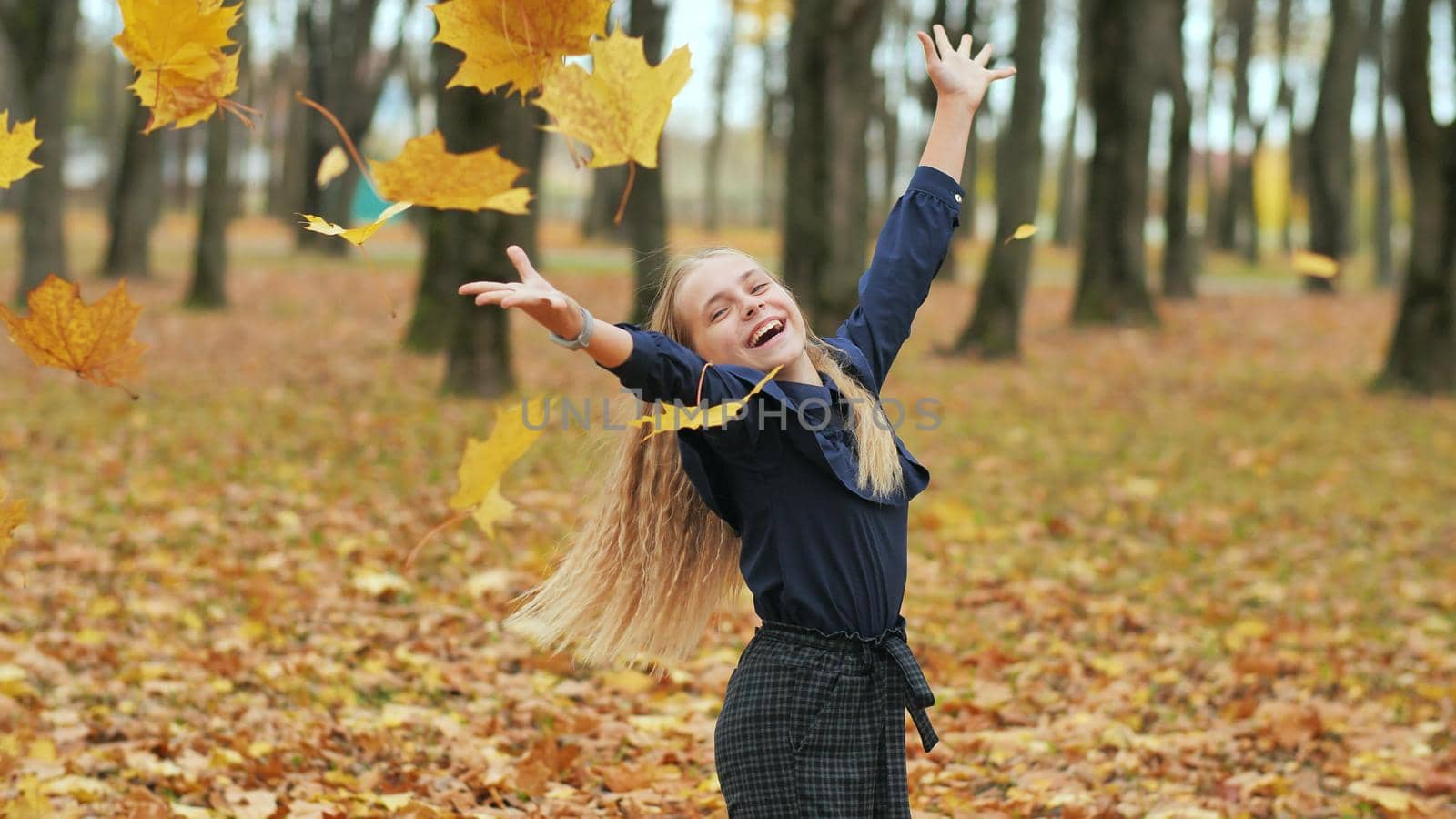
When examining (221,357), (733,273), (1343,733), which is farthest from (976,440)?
(733,273)

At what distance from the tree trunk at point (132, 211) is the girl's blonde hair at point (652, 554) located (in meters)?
17.3

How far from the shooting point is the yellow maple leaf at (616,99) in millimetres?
2781

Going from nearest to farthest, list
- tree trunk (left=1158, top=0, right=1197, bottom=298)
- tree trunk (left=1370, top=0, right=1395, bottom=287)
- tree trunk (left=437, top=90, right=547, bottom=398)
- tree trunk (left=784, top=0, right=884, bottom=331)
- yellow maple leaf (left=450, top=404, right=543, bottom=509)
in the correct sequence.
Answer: yellow maple leaf (left=450, top=404, right=543, bottom=509) → tree trunk (left=437, top=90, right=547, bottom=398) → tree trunk (left=784, top=0, right=884, bottom=331) → tree trunk (left=1158, top=0, right=1197, bottom=298) → tree trunk (left=1370, top=0, right=1395, bottom=287)

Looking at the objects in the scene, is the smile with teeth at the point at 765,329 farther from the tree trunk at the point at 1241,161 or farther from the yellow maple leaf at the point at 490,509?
the tree trunk at the point at 1241,161

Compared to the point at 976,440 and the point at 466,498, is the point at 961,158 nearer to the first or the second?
the point at 466,498

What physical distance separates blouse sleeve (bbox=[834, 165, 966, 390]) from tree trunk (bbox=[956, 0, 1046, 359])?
11.0 m

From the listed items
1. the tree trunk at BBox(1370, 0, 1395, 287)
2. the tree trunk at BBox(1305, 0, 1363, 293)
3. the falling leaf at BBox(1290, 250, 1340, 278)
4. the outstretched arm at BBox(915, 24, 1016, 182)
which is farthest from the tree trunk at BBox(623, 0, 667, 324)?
the tree trunk at BBox(1370, 0, 1395, 287)

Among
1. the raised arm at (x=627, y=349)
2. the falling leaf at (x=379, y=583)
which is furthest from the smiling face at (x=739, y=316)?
the falling leaf at (x=379, y=583)

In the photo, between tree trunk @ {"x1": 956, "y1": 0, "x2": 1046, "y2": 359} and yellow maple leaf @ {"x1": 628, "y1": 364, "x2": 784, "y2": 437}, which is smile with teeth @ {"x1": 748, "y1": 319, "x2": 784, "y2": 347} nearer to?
yellow maple leaf @ {"x1": 628, "y1": 364, "x2": 784, "y2": 437}

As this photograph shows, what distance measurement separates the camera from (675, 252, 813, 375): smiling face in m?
2.64

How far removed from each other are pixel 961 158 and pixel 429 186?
115 cm

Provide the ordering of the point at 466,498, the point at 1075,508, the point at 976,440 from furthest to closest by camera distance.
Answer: the point at 976,440
the point at 1075,508
the point at 466,498

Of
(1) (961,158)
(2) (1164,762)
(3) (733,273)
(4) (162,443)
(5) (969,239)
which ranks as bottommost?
(2) (1164,762)

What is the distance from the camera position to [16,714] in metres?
4.30
